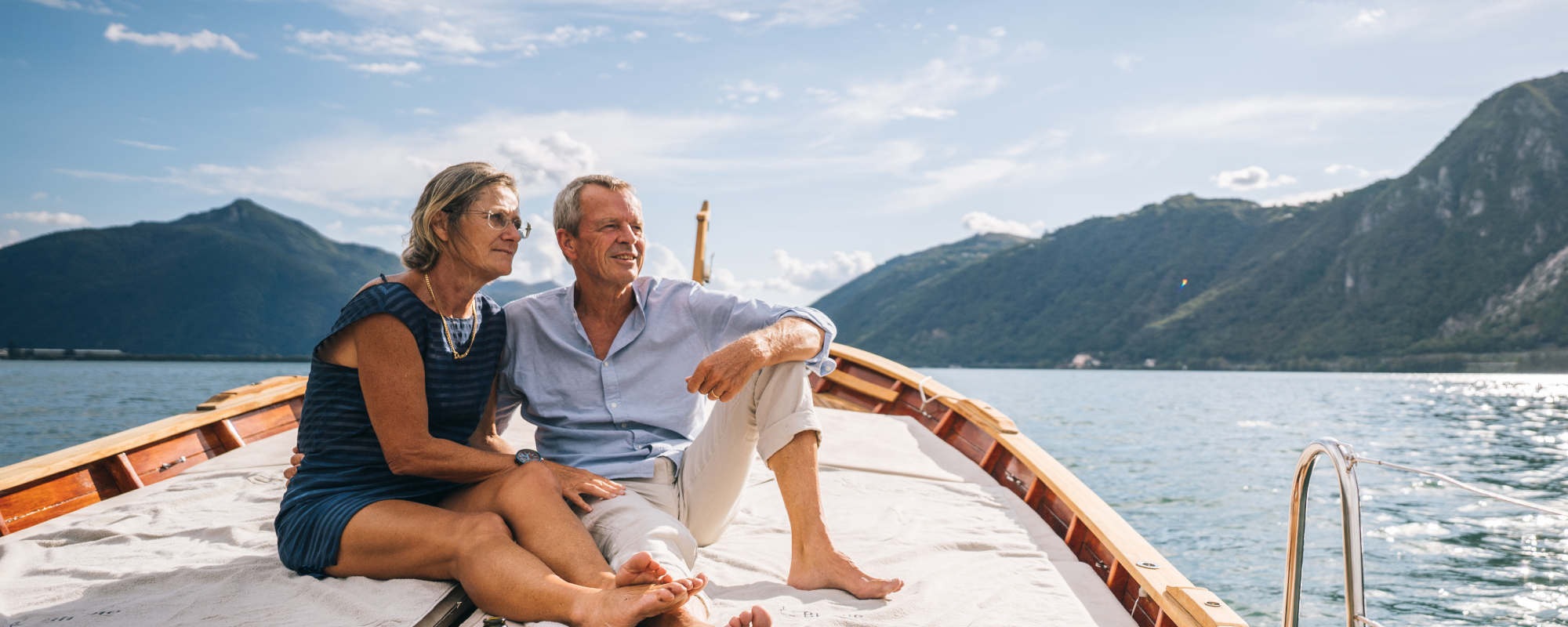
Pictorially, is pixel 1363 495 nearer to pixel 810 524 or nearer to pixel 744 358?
pixel 810 524

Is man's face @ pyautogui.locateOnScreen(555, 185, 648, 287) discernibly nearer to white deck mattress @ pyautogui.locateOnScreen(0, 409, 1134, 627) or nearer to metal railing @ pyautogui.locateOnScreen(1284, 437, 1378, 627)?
white deck mattress @ pyautogui.locateOnScreen(0, 409, 1134, 627)

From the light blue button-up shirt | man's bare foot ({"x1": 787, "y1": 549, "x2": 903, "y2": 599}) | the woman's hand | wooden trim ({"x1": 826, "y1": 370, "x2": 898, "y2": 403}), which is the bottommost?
man's bare foot ({"x1": 787, "y1": 549, "x2": 903, "y2": 599})

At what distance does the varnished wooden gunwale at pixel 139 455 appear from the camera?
8.78ft

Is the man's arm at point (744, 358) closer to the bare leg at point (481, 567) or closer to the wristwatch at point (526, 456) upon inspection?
the wristwatch at point (526, 456)

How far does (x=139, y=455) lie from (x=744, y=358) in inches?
117

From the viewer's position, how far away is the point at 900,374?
5.86 meters

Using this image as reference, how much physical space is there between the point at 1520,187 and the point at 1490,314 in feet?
67.4

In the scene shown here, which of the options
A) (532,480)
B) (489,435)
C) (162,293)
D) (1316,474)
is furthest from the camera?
(162,293)

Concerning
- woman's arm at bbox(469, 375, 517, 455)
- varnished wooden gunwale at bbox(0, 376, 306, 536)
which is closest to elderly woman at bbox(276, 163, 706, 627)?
woman's arm at bbox(469, 375, 517, 455)

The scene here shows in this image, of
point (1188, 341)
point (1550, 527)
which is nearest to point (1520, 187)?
point (1188, 341)

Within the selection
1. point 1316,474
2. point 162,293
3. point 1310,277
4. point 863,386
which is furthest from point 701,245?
point 162,293

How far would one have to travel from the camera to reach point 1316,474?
13703mm

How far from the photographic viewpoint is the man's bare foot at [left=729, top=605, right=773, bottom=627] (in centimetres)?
155

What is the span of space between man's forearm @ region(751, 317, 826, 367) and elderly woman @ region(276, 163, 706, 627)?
50 cm
